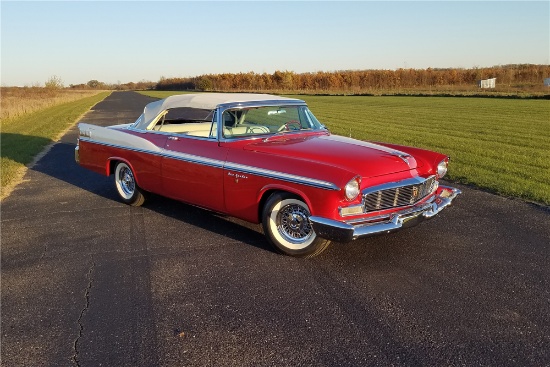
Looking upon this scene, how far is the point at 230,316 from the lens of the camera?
3467 millimetres

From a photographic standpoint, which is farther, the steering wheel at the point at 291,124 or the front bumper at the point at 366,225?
the steering wheel at the point at 291,124

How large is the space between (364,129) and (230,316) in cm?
1280

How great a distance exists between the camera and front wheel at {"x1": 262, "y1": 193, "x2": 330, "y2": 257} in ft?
14.5

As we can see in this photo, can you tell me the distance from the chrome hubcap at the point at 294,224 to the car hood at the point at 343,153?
504 mm

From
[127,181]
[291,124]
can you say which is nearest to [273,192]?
[291,124]

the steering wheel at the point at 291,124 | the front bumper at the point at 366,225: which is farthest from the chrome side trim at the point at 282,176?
the steering wheel at the point at 291,124

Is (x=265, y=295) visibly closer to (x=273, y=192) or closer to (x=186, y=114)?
(x=273, y=192)

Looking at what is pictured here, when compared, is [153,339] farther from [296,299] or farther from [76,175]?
[76,175]

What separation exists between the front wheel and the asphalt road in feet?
0.42

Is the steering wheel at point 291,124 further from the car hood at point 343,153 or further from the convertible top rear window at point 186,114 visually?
the convertible top rear window at point 186,114

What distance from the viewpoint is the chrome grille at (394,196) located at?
425 cm

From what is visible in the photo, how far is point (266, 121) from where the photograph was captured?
5.48m

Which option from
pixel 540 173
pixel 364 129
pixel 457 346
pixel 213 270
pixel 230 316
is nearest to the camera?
pixel 457 346

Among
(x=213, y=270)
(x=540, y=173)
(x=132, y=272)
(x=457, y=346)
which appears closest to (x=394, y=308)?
(x=457, y=346)
